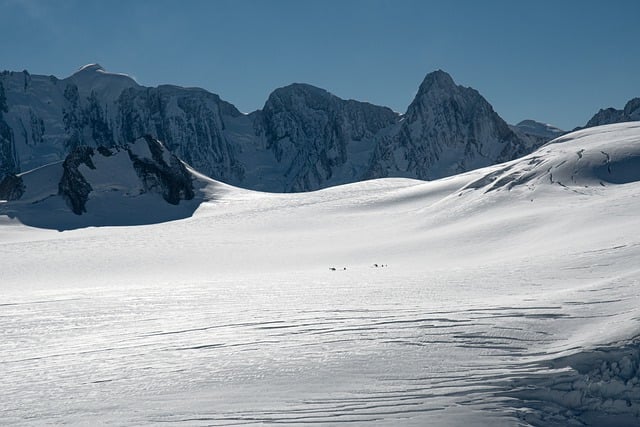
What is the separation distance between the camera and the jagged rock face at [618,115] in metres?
151

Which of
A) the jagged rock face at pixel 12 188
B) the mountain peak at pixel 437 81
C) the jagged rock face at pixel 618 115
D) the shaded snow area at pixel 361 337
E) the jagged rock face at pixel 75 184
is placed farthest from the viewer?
the mountain peak at pixel 437 81

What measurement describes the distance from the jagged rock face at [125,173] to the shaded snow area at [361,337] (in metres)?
30.8

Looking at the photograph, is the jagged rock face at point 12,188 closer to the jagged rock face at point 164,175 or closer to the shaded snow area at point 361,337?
the jagged rock face at point 164,175

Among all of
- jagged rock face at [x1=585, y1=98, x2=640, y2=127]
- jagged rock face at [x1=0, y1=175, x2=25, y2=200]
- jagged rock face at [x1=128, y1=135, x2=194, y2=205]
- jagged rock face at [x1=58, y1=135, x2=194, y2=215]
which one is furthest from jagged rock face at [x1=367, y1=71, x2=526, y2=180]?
jagged rock face at [x1=0, y1=175, x2=25, y2=200]

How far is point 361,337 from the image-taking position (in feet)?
32.3

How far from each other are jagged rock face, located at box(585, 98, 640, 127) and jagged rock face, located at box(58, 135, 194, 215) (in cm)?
11941

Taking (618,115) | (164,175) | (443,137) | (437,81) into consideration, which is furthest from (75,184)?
(618,115)

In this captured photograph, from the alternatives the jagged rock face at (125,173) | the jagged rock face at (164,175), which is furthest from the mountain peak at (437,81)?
the jagged rock face at (164,175)

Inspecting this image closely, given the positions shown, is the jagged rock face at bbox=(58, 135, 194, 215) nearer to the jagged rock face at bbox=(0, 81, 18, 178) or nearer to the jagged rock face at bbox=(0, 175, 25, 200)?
the jagged rock face at bbox=(0, 175, 25, 200)

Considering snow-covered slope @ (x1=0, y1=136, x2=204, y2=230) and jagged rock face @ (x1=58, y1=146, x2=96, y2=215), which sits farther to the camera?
jagged rock face @ (x1=58, y1=146, x2=96, y2=215)

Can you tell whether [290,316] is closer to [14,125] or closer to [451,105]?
[451,105]

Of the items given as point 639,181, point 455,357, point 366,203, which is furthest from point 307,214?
point 455,357

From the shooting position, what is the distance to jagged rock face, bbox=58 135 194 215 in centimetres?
5412

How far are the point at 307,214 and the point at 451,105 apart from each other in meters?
146
